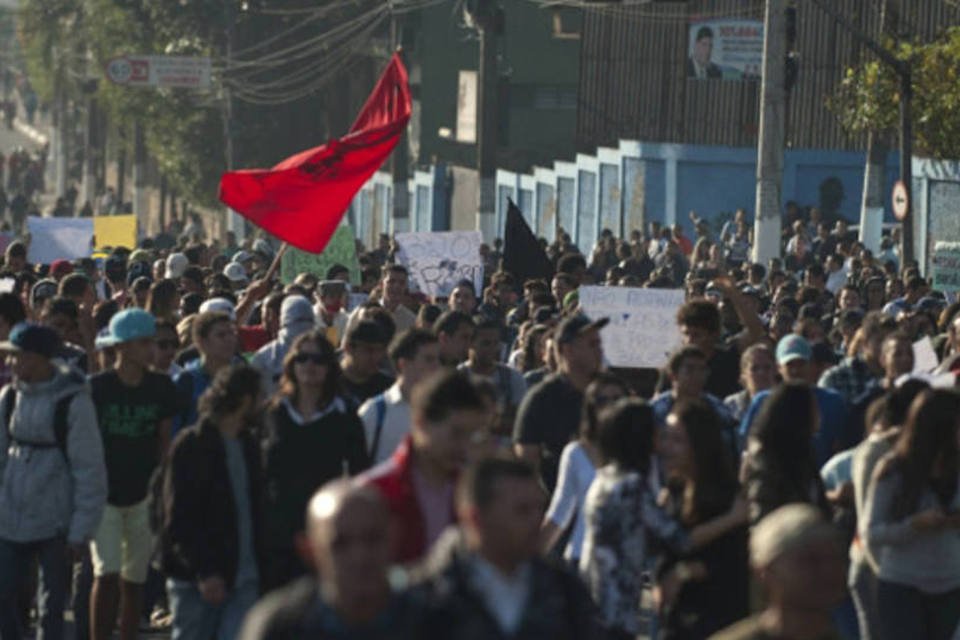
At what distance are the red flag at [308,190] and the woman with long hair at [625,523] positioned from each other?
9.71 m

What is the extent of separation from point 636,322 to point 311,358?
5.59 metres

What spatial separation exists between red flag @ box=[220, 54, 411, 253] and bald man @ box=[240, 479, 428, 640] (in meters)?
12.3

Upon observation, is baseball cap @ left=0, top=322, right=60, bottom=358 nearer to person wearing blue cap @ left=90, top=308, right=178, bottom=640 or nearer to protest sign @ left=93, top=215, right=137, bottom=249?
person wearing blue cap @ left=90, top=308, right=178, bottom=640

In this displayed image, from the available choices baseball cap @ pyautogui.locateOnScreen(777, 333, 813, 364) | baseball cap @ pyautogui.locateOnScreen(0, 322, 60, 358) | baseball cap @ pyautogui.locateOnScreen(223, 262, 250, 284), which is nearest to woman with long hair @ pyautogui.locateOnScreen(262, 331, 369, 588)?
baseball cap @ pyautogui.locateOnScreen(0, 322, 60, 358)

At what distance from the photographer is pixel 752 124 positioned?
46344 mm

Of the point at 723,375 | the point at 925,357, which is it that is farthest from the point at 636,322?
the point at 723,375

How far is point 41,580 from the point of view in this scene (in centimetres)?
1091

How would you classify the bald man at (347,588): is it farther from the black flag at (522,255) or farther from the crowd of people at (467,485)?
the black flag at (522,255)

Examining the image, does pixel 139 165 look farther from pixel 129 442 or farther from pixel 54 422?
pixel 54 422

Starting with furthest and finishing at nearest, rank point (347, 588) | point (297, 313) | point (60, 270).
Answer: point (60, 270), point (297, 313), point (347, 588)

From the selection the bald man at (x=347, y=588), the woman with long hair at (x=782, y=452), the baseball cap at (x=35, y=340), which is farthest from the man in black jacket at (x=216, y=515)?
the bald man at (x=347, y=588)

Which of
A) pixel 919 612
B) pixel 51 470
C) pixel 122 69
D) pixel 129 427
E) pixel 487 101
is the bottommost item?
pixel 919 612

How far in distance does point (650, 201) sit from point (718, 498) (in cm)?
3624

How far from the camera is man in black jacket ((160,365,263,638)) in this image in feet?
31.0
